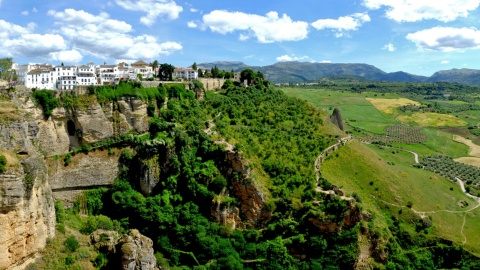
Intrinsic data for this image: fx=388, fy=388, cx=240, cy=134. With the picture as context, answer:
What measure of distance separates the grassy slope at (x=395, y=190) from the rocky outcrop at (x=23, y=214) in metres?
29.6

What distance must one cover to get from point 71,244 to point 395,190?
35.2m

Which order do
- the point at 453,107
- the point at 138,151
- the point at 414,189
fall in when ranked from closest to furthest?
the point at 138,151
the point at 414,189
the point at 453,107

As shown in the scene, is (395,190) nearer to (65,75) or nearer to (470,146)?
(470,146)

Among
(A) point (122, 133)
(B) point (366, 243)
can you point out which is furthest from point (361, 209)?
(A) point (122, 133)

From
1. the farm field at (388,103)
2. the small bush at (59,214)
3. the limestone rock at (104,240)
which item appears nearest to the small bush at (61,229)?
the small bush at (59,214)

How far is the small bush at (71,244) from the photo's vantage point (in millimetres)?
30492

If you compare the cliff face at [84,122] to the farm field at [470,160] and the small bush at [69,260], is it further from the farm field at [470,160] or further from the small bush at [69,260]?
the farm field at [470,160]

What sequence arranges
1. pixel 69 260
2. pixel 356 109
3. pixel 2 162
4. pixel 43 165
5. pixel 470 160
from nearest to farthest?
1. pixel 2 162
2. pixel 69 260
3. pixel 43 165
4. pixel 470 160
5. pixel 356 109

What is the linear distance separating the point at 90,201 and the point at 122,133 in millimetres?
8820

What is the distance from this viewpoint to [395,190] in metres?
45.8

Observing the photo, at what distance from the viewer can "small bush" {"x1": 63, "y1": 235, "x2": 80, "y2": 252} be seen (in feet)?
100

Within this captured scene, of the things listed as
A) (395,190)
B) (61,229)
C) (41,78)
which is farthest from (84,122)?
(395,190)

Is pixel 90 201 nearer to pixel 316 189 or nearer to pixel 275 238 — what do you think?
pixel 275 238

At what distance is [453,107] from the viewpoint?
134m
